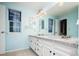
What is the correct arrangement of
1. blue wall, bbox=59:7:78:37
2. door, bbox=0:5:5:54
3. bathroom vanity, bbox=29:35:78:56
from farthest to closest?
door, bbox=0:5:5:54
blue wall, bbox=59:7:78:37
bathroom vanity, bbox=29:35:78:56

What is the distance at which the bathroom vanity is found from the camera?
3.50 ft

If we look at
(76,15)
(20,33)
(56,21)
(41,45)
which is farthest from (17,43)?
(76,15)

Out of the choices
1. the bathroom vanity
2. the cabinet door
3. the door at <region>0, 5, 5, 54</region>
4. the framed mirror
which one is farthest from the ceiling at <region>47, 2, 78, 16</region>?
the door at <region>0, 5, 5, 54</region>

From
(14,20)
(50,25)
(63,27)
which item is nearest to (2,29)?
(14,20)

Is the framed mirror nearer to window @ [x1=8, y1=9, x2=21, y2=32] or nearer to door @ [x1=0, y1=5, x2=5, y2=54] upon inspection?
window @ [x1=8, y1=9, x2=21, y2=32]

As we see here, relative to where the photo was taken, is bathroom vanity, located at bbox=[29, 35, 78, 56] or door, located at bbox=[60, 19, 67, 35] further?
door, located at bbox=[60, 19, 67, 35]

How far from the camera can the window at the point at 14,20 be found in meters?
1.53

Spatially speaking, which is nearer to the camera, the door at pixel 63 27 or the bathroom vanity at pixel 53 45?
the bathroom vanity at pixel 53 45

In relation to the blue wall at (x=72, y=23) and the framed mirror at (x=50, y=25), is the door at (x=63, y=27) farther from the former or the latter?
the framed mirror at (x=50, y=25)

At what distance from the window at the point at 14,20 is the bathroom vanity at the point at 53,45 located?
30cm

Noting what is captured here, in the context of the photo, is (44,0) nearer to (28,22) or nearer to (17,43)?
(28,22)

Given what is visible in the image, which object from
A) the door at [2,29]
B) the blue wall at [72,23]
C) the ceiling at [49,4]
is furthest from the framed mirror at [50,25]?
the door at [2,29]

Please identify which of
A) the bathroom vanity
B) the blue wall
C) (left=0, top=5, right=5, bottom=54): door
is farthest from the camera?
(left=0, top=5, right=5, bottom=54): door

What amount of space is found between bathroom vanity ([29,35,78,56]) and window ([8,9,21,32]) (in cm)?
30
